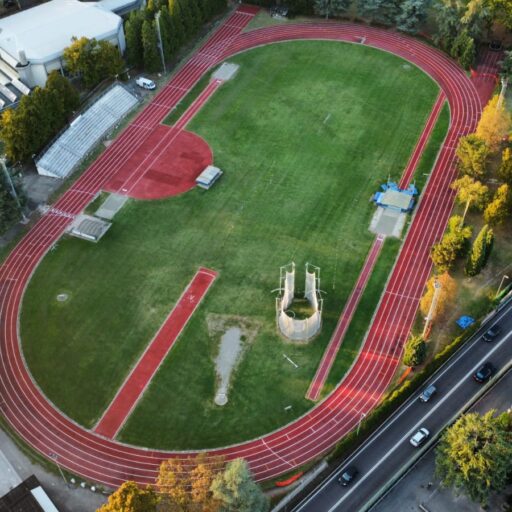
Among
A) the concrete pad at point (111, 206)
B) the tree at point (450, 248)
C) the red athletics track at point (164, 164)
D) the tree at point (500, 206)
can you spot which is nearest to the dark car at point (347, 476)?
the tree at point (450, 248)

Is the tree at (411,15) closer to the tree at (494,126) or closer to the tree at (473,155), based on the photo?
the tree at (494,126)

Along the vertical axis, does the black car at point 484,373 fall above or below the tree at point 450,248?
below

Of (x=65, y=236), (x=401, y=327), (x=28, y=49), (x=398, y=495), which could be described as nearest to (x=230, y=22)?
(x=28, y=49)

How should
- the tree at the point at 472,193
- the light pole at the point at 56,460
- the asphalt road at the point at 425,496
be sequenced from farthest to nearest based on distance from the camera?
the tree at the point at 472,193 < the light pole at the point at 56,460 < the asphalt road at the point at 425,496

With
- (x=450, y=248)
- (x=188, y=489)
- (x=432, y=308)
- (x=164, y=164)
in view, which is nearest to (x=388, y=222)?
(x=450, y=248)

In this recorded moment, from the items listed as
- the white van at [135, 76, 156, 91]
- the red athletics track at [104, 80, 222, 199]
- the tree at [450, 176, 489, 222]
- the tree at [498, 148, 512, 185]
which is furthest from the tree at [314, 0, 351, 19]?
the tree at [450, 176, 489, 222]

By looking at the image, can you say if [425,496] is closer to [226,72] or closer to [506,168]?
[506,168]

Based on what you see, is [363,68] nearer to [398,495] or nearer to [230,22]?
[230,22]
